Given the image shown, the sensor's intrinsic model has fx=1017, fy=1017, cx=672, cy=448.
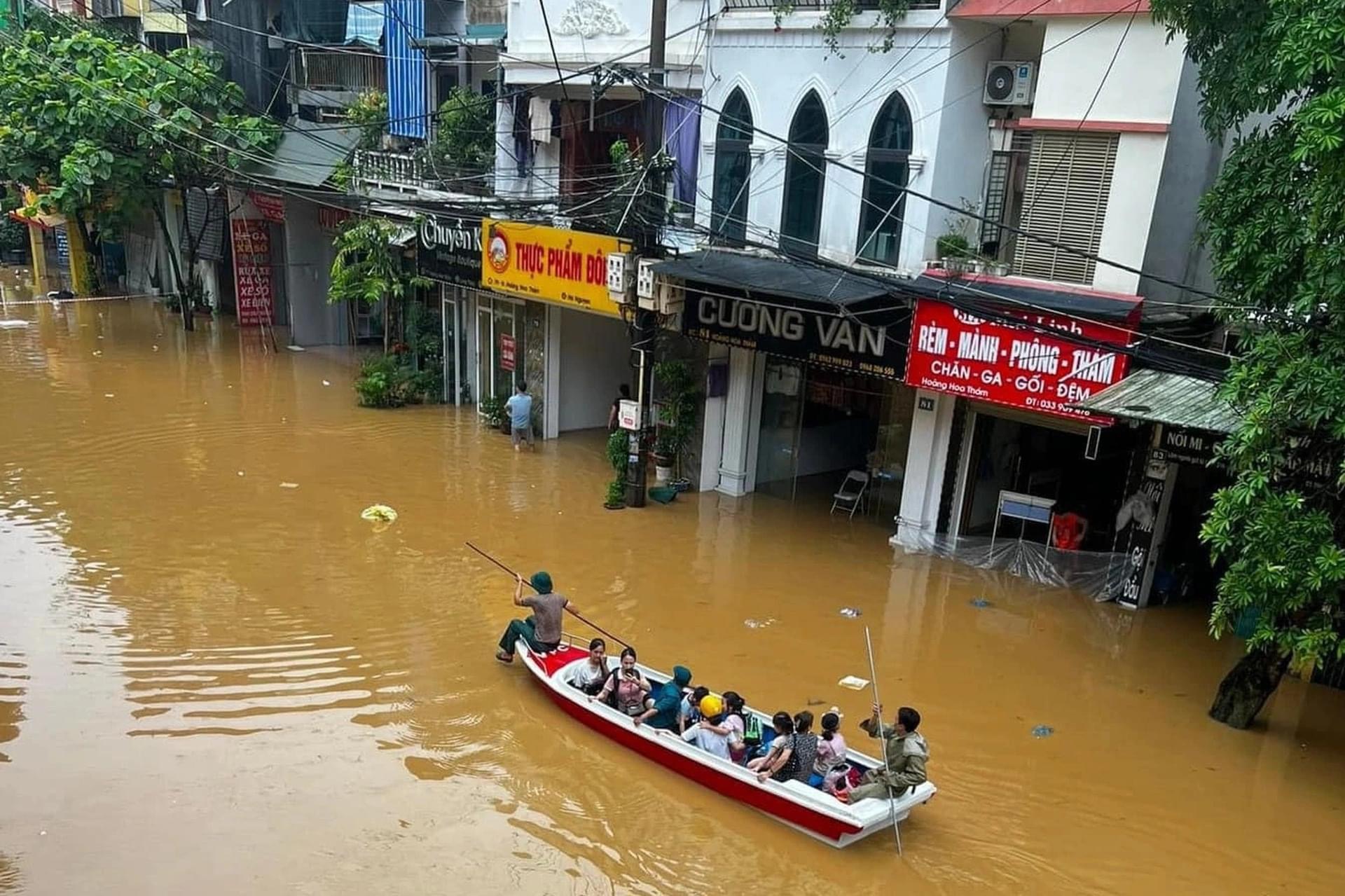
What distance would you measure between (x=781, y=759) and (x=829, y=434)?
11.1 m

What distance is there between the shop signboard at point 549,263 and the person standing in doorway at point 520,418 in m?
2.05

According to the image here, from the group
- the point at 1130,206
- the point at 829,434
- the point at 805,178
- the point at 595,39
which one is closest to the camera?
the point at 1130,206

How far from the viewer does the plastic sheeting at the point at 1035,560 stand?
14.0 m

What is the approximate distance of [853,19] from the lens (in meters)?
14.5

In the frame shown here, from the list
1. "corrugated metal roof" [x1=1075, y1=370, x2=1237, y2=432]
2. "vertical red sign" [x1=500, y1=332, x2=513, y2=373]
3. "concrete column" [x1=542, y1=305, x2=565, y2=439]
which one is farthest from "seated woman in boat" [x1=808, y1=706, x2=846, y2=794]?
"vertical red sign" [x1=500, y1=332, x2=513, y2=373]

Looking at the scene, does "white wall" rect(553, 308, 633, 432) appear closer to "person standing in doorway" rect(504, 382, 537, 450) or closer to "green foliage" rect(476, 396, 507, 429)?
"person standing in doorway" rect(504, 382, 537, 450)

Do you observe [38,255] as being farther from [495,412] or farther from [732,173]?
[732,173]

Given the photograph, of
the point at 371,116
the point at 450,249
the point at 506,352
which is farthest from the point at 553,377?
the point at 371,116

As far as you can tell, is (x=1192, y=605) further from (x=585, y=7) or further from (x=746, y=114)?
(x=585, y=7)

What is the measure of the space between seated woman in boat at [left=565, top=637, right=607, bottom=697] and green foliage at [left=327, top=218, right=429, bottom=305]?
45.8ft

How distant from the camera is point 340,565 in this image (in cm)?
1409

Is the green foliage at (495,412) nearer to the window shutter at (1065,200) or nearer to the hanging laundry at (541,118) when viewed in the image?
the hanging laundry at (541,118)

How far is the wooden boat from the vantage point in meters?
8.28

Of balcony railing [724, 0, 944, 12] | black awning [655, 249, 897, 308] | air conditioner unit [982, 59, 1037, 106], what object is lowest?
black awning [655, 249, 897, 308]
